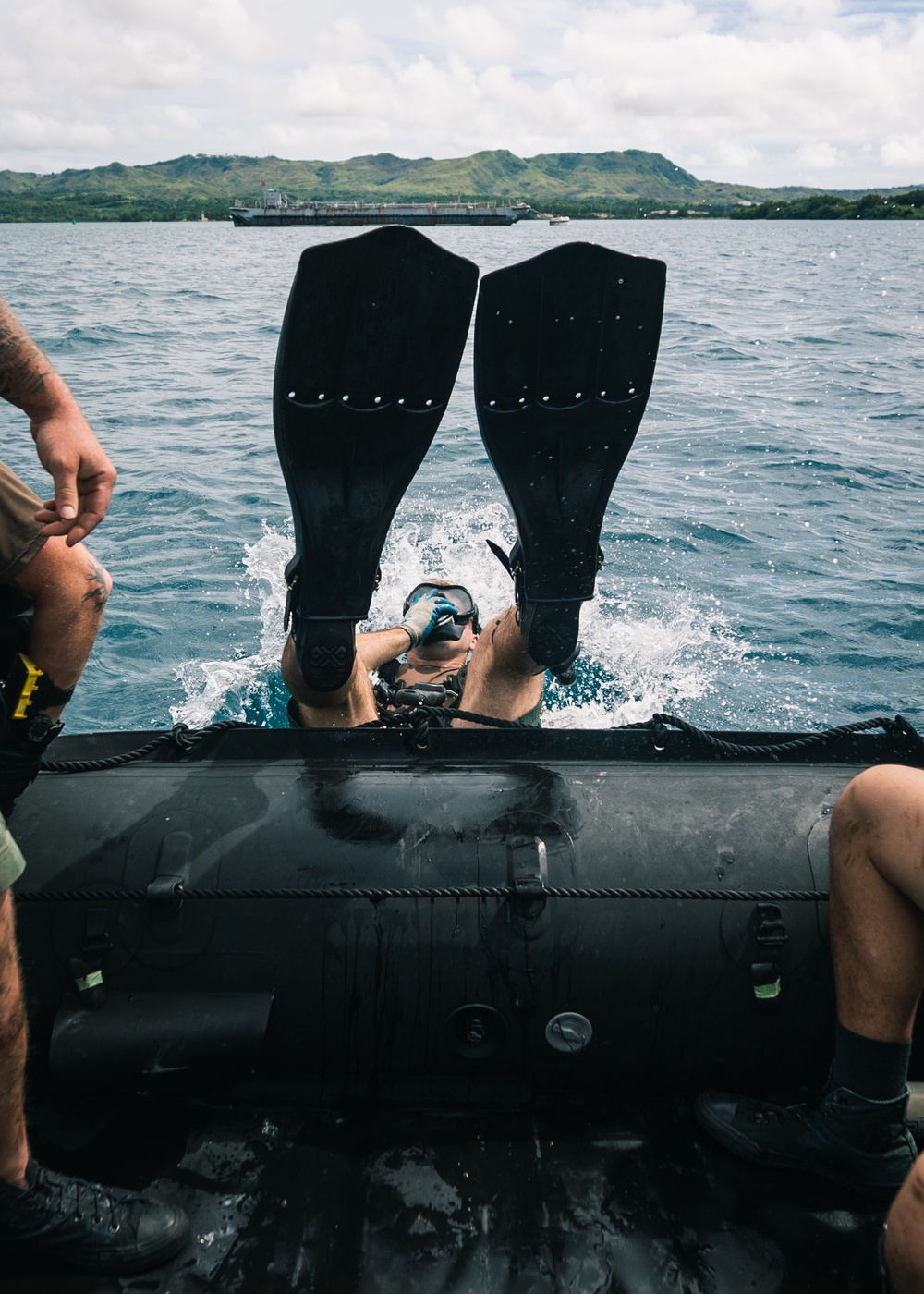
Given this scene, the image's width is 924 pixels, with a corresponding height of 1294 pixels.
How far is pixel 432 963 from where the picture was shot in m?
2.25

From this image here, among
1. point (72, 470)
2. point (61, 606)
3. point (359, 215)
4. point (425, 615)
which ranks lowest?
point (425, 615)

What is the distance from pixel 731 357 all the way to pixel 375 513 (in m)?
15.4

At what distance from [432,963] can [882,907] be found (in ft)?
3.36

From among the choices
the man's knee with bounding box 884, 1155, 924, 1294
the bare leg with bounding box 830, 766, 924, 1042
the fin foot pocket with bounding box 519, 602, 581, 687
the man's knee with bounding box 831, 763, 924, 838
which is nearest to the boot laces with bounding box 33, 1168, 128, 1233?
the man's knee with bounding box 884, 1155, 924, 1294

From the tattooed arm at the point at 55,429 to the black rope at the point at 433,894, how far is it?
0.86 metres

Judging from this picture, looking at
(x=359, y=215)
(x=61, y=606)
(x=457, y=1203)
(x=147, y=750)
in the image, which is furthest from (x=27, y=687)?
(x=359, y=215)

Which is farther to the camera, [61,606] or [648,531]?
[648,531]

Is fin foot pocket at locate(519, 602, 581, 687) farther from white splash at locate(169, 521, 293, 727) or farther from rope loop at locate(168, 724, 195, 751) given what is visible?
white splash at locate(169, 521, 293, 727)

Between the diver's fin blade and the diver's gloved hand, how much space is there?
6.07 ft

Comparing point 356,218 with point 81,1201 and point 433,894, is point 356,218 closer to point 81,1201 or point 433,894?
point 433,894

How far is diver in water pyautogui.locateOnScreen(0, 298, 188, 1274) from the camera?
1.76m

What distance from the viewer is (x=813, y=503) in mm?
9117

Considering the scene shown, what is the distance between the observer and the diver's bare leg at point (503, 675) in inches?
134

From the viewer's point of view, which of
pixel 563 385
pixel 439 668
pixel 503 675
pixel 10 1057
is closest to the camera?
pixel 10 1057
